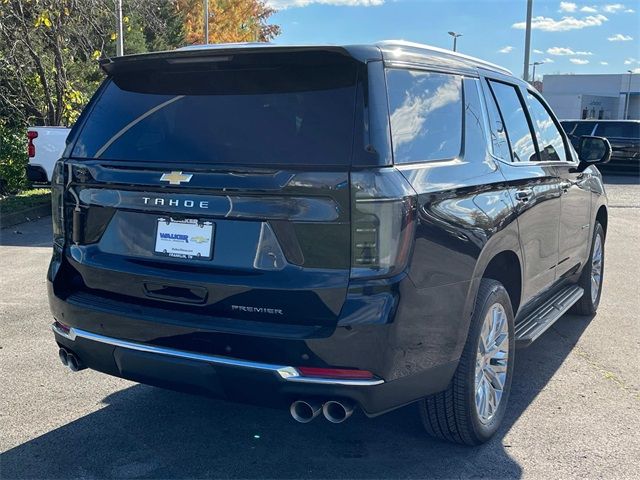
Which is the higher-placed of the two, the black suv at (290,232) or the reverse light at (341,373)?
the black suv at (290,232)

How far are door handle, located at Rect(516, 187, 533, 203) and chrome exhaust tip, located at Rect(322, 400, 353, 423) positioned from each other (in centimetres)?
170

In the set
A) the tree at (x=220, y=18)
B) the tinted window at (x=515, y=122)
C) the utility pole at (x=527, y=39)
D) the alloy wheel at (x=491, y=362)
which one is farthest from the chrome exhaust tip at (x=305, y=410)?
the tree at (x=220, y=18)

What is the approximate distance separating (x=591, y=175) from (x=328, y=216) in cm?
366

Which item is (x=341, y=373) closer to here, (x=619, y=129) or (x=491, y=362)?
(x=491, y=362)

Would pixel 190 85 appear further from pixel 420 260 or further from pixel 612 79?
pixel 612 79

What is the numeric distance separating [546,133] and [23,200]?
9.41m

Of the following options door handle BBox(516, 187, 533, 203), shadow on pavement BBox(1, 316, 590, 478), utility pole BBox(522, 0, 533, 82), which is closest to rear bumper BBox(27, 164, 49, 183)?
shadow on pavement BBox(1, 316, 590, 478)

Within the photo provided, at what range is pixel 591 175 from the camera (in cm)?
562

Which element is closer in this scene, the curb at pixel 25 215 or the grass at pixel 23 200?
the curb at pixel 25 215

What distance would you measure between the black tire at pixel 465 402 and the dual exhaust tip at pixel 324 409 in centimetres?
61

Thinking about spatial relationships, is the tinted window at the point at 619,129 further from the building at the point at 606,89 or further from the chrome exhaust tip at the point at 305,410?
the building at the point at 606,89

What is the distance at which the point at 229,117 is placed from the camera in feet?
9.93

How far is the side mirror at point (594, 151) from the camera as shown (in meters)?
5.30

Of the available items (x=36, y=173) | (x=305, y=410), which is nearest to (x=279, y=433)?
(x=305, y=410)
